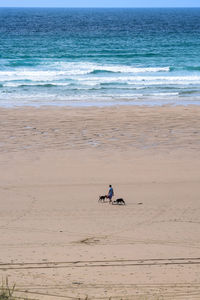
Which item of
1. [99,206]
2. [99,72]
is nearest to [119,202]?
[99,206]

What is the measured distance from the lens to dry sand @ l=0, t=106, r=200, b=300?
34.3 ft

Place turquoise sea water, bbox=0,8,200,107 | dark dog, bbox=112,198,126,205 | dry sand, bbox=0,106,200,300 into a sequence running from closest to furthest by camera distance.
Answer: dry sand, bbox=0,106,200,300
dark dog, bbox=112,198,126,205
turquoise sea water, bbox=0,8,200,107

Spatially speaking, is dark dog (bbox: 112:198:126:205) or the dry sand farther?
dark dog (bbox: 112:198:126:205)

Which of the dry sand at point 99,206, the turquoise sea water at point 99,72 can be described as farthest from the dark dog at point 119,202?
the turquoise sea water at point 99,72

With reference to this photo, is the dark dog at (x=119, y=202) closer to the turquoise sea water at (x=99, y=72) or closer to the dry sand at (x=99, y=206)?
the dry sand at (x=99, y=206)

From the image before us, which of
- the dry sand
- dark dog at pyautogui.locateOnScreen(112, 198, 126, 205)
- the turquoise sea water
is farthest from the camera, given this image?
the turquoise sea water

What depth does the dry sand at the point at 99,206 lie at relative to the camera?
10.4 meters

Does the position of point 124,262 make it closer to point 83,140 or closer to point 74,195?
point 74,195

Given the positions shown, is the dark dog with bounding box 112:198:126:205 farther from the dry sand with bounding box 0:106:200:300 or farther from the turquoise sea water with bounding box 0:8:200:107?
the turquoise sea water with bounding box 0:8:200:107

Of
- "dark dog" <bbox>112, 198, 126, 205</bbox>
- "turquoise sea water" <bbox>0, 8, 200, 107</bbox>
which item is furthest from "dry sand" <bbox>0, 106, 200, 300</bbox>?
"turquoise sea water" <bbox>0, 8, 200, 107</bbox>

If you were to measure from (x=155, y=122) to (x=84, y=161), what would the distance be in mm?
7219

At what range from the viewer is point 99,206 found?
49.8 ft

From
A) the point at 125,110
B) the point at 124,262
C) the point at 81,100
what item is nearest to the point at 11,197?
the point at 124,262

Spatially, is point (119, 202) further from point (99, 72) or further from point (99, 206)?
point (99, 72)
